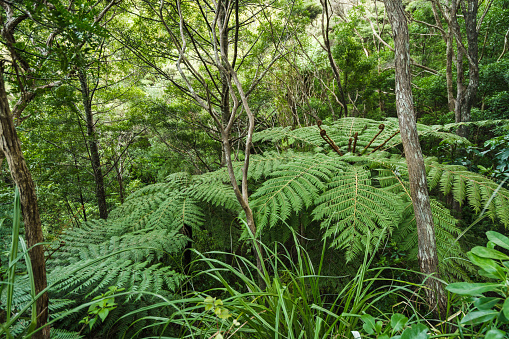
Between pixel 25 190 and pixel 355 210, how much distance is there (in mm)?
1325

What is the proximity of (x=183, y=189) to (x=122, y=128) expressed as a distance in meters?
2.99

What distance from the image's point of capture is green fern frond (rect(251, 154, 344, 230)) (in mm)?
1256

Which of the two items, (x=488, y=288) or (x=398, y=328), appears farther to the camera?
(x=398, y=328)

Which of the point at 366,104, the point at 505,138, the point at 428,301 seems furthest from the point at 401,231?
the point at 366,104

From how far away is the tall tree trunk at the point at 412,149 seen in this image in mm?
933

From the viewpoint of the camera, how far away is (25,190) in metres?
0.75

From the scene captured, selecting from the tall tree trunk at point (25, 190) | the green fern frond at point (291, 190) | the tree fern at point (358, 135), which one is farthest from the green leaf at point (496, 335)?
the tree fern at point (358, 135)

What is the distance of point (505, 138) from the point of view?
2076 mm

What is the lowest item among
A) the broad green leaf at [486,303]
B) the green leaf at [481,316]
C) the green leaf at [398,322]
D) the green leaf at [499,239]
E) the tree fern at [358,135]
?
the green leaf at [398,322]

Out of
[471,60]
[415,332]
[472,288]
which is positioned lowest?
[415,332]

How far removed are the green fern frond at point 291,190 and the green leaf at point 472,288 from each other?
698 millimetres

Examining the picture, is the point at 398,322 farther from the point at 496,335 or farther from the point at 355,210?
the point at 355,210

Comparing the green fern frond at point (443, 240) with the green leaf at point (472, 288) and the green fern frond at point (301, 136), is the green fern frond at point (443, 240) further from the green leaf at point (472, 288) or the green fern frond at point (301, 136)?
the green fern frond at point (301, 136)

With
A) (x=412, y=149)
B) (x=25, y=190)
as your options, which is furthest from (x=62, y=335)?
(x=412, y=149)
